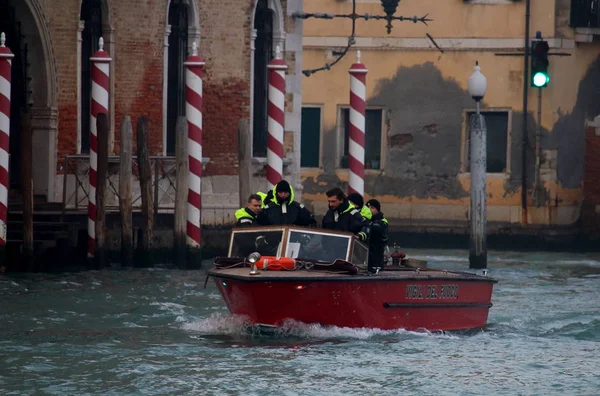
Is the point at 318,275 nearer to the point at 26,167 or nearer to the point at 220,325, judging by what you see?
the point at 220,325

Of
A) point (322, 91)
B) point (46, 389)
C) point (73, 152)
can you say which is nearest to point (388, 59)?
point (322, 91)

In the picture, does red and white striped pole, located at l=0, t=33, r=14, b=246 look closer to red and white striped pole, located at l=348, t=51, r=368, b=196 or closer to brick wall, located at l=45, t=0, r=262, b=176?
brick wall, located at l=45, t=0, r=262, b=176

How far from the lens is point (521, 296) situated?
20547 millimetres

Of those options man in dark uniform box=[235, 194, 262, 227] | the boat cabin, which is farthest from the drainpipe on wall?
the boat cabin

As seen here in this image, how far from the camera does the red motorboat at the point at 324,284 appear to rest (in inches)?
601

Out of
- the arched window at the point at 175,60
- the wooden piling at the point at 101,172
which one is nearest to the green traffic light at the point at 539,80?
the arched window at the point at 175,60

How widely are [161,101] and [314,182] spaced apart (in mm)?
7499

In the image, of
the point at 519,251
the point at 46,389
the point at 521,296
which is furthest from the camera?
the point at 519,251

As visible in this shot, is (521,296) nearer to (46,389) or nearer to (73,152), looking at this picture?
(73,152)

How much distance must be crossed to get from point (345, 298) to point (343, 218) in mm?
1021

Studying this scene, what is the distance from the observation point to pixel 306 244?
51.8 ft

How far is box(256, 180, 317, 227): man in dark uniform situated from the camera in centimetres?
1638

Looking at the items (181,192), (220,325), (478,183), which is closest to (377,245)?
(220,325)

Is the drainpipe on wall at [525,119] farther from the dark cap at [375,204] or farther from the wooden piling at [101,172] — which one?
the dark cap at [375,204]
